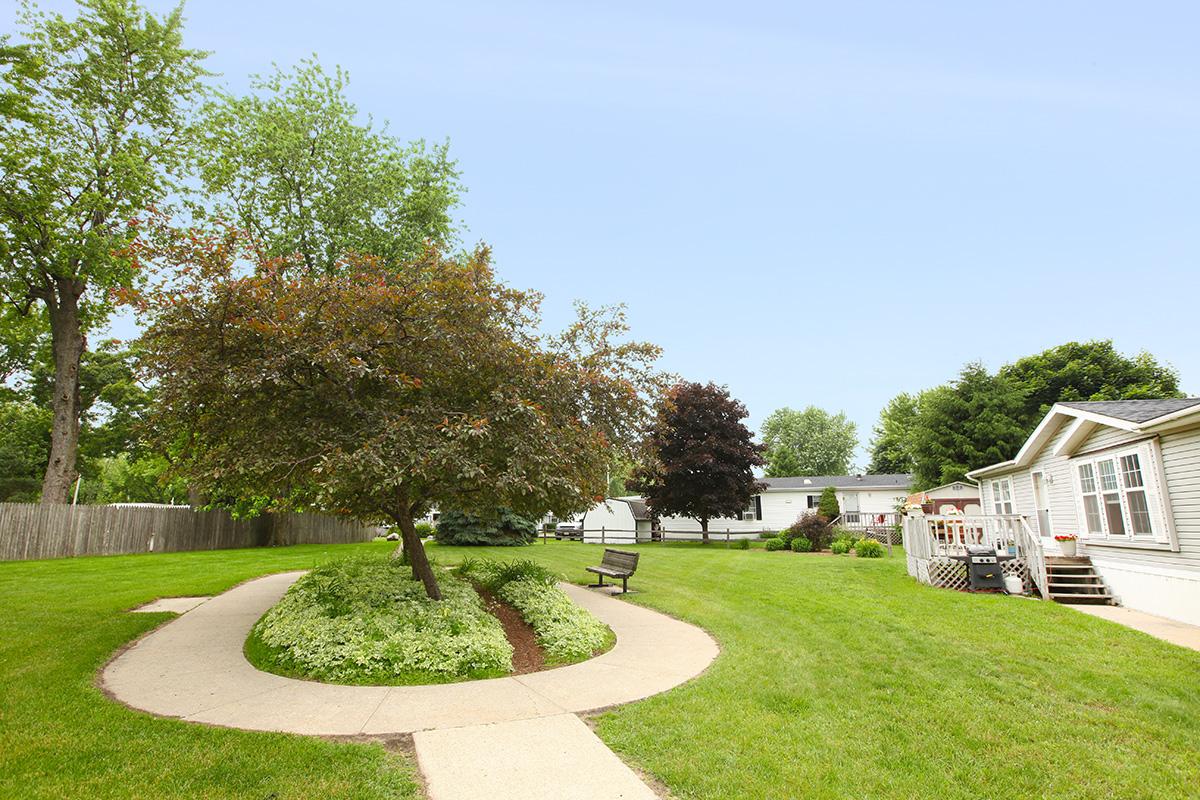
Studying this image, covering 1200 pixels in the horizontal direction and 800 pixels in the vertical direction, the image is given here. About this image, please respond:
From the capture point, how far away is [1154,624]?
8.98 meters

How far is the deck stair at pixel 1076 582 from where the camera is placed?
36.6 feet

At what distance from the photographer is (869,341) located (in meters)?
27.4

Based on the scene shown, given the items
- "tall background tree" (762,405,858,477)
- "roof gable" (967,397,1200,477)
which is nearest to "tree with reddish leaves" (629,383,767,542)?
"roof gable" (967,397,1200,477)

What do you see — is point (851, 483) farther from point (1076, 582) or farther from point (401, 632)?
point (401, 632)

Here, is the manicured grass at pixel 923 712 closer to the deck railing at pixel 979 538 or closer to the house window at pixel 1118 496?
the deck railing at pixel 979 538

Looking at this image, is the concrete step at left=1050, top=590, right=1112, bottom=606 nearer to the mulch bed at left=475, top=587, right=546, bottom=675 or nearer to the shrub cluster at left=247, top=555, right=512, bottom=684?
the mulch bed at left=475, top=587, right=546, bottom=675

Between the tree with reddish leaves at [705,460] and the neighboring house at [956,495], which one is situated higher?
the tree with reddish leaves at [705,460]

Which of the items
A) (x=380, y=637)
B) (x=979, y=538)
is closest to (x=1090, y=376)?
(x=979, y=538)

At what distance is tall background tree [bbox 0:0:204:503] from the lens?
56.5 feet

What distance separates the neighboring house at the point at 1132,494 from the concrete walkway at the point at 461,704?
8000 mm

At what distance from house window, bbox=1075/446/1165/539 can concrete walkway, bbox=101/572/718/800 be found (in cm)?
846

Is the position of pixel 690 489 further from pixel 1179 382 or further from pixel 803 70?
pixel 1179 382

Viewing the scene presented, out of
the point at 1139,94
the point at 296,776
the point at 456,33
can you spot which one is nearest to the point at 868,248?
the point at 1139,94

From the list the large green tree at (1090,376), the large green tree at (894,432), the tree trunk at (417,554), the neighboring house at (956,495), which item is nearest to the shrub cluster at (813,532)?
the neighboring house at (956,495)
